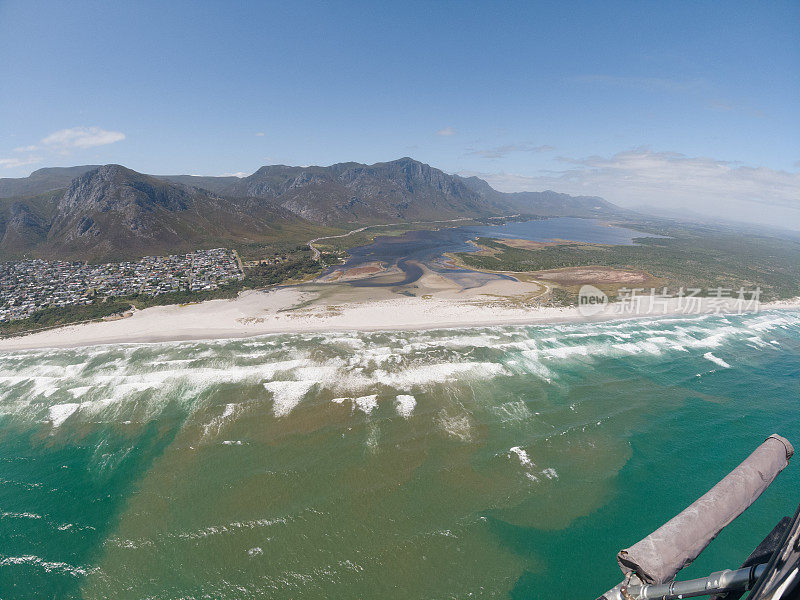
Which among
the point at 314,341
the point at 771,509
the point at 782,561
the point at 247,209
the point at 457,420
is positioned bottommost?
the point at 771,509

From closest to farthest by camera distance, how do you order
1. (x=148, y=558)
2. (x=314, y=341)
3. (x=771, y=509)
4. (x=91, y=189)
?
(x=148, y=558)
(x=771, y=509)
(x=314, y=341)
(x=91, y=189)

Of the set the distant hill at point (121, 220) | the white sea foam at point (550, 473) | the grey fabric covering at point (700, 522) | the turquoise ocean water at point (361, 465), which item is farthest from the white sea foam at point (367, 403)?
the distant hill at point (121, 220)

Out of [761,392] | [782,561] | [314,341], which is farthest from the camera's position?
[314,341]

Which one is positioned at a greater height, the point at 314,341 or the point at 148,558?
the point at 314,341

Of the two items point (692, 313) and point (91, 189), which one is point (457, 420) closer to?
point (692, 313)

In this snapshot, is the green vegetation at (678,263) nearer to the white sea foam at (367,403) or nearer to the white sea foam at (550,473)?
the white sea foam at (367,403)

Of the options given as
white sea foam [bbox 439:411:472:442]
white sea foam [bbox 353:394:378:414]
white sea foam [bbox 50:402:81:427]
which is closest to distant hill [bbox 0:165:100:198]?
white sea foam [bbox 50:402:81:427]

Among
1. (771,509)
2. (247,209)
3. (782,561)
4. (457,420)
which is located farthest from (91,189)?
(771,509)
